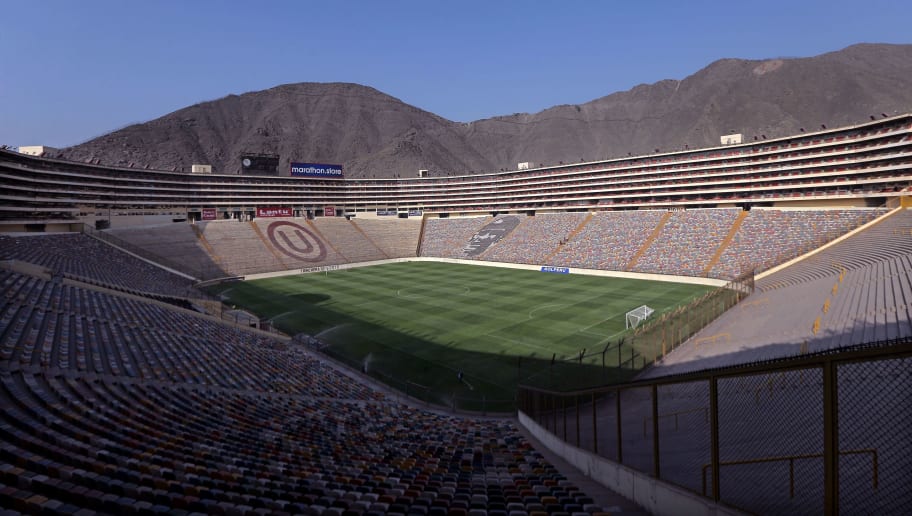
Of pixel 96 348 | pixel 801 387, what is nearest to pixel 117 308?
pixel 96 348

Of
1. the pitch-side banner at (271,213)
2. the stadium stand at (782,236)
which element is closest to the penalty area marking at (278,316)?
the stadium stand at (782,236)

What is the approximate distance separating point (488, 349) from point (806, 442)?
21498 mm

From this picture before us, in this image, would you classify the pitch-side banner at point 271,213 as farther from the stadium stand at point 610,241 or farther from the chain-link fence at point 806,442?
the chain-link fence at point 806,442

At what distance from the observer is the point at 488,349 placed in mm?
26891

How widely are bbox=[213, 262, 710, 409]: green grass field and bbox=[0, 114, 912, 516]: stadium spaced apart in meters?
0.30

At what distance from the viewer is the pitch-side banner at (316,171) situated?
287ft

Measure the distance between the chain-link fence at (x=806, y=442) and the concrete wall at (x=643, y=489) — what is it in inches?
5.7

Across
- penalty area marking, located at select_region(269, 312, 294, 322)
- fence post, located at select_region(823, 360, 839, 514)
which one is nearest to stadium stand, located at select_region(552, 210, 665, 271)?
penalty area marking, located at select_region(269, 312, 294, 322)

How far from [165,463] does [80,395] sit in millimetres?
4060

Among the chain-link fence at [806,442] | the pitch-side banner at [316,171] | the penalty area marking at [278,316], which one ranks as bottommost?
the penalty area marking at [278,316]

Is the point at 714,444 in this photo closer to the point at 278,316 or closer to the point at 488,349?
the point at 488,349

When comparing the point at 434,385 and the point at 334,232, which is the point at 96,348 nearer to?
the point at 434,385

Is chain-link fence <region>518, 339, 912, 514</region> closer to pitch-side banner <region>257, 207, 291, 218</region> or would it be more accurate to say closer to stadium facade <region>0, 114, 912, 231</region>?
stadium facade <region>0, 114, 912, 231</region>

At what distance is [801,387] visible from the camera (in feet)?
24.2
